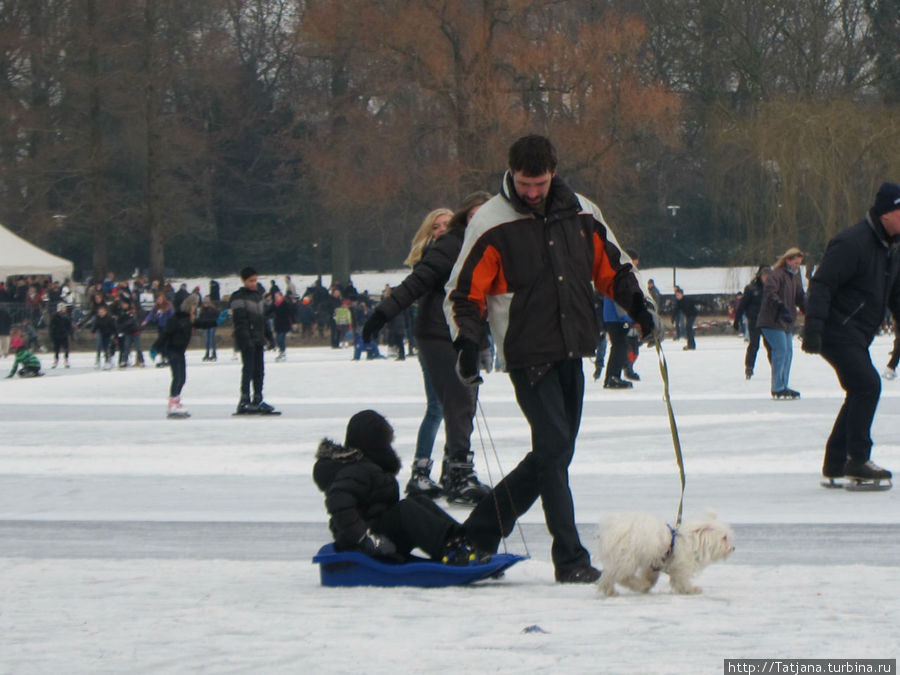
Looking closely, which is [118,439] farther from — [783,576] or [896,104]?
[896,104]

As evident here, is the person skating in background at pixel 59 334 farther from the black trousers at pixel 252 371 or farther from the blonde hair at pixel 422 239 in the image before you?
the blonde hair at pixel 422 239

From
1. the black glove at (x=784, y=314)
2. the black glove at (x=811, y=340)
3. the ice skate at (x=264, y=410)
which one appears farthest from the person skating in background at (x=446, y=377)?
the black glove at (x=784, y=314)

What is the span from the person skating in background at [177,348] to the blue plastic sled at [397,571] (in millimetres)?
9681

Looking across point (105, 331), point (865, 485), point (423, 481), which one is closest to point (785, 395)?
point (865, 485)

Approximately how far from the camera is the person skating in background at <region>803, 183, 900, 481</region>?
332 inches

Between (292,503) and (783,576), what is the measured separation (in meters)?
3.71

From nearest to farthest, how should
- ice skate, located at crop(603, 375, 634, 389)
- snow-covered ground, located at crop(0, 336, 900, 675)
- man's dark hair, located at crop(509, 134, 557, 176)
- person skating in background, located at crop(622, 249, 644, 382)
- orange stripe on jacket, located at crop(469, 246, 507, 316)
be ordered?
snow-covered ground, located at crop(0, 336, 900, 675)
man's dark hair, located at crop(509, 134, 557, 176)
orange stripe on jacket, located at crop(469, 246, 507, 316)
ice skate, located at crop(603, 375, 634, 389)
person skating in background, located at crop(622, 249, 644, 382)

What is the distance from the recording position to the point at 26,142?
51.0 metres

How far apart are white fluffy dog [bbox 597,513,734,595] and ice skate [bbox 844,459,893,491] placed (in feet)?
11.5

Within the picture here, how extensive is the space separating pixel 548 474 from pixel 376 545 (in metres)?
0.70

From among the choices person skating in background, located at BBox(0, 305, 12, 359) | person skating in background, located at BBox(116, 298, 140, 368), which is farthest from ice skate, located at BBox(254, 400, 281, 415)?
person skating in background, located at BBox(0, 305, 12, 359)

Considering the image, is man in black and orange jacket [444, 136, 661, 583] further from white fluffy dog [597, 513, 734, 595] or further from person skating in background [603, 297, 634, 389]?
person skating in background [603, 297, 634, 389]

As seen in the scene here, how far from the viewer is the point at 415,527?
5.96m

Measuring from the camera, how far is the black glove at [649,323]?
5.87 metres
